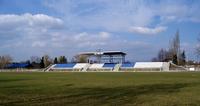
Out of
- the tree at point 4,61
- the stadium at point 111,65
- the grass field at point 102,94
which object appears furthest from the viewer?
the tree at point 4,61

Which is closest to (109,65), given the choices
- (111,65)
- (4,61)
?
(111,65)

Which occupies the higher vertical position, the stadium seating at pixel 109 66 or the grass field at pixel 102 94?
the stadium seating at pixel 109 66

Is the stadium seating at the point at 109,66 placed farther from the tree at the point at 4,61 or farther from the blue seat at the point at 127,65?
the tree at the point at 4,61

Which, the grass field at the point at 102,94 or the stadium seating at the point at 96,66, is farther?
the stadium seating at the point at 96,66

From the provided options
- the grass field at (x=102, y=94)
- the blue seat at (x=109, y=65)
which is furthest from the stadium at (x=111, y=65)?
the grass field at (x=102, y=94)

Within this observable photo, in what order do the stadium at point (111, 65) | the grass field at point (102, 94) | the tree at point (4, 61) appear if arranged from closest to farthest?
1. the grass field at point (102, 94)
2. the stadium at point (111, 65)
3. the tree at point (4, 61)

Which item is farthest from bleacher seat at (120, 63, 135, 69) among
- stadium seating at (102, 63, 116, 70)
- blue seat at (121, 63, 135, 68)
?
stadium seating at (102, 63, 116, 70)

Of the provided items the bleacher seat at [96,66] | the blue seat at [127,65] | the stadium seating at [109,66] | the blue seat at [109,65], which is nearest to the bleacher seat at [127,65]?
the blue seat at [127,65]

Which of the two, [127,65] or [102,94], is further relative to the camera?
[127,65]

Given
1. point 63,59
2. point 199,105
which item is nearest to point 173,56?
point 63,59

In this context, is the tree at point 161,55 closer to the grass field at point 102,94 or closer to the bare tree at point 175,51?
the bare tree at point 175,51

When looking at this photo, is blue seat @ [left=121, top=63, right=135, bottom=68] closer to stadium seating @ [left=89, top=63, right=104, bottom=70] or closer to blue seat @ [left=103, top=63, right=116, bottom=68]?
blue seat @ [left=103, top=63, right=116, bottom=68]

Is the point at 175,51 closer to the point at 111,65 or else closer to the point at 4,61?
the point at 111,65

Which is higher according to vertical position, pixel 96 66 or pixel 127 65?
pixel 127 65
